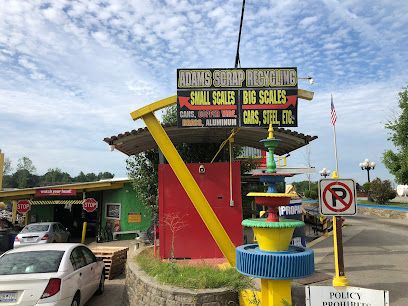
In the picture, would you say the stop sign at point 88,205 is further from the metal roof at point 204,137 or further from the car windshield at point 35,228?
the metal roof at point 204,137

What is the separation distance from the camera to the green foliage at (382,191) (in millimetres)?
33594

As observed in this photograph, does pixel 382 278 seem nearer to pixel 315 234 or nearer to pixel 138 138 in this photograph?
pixel 138 138

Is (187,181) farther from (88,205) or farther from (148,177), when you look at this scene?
(88,205)

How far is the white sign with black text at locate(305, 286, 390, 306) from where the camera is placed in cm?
424

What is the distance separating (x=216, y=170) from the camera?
11.1 metres

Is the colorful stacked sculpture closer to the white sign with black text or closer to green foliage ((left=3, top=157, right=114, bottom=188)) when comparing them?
the white sign with black text

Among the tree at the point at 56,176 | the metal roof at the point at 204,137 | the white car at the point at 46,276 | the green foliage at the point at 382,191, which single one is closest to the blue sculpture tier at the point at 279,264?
the white car at the point at 46,276

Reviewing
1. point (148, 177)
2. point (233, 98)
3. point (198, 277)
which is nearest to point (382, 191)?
point (148, 177)

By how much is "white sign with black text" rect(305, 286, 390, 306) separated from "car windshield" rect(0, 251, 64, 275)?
15.4ft

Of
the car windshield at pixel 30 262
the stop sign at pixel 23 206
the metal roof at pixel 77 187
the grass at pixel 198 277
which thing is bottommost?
the grass at pixel 198 277

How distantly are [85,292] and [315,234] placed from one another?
1259 cm

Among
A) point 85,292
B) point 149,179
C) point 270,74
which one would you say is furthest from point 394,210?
point 85,292

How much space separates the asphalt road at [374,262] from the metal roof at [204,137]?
3.64m

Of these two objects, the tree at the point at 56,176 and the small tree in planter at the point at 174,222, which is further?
the tree at the point at 56,176
